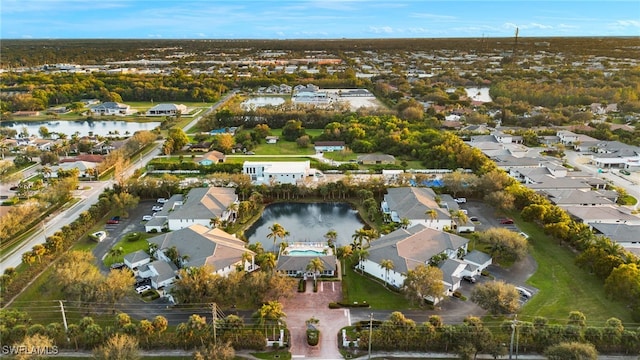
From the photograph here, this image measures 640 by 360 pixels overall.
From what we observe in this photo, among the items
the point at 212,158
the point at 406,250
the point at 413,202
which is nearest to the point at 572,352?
the point at 406,250

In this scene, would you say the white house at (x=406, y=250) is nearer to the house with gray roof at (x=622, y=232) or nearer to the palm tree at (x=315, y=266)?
the palm tree at (x=315, y=266)

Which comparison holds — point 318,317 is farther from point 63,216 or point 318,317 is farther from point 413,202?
point 63,216

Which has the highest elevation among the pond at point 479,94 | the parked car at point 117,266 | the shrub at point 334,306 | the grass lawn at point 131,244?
the pond at point 479,94

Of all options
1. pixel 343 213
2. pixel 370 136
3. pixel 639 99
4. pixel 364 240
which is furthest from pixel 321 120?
pixel 639 99

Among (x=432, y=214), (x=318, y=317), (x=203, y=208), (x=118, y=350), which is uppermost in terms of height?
(x=432, y=214)

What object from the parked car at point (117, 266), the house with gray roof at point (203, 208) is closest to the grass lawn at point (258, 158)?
the house with gray roof at point (203, 208)

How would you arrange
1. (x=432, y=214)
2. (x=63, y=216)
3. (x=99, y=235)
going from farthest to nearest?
(x=63, y=216) < (x=432, y=214) < (x=99, y=235)
